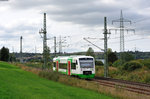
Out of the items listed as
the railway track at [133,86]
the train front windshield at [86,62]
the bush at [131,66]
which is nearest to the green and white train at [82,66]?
the train front windshield at [86,62]

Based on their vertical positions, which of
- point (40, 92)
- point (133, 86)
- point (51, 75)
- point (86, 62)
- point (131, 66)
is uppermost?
point (86, 62)

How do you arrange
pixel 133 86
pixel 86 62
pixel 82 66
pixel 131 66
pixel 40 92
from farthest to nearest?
pixel 131 66 < pixel 86 62 < pixel 82 66 < pixel 133 86 < pixel 40 92

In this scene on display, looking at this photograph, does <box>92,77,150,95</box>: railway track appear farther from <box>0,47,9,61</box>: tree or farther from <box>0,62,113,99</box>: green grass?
<box>0,47,9,61</box>: tree

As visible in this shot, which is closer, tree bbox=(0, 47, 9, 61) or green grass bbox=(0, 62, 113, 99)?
green grass bbox=(0, 62, 113, 99)

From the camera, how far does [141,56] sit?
4496 inches

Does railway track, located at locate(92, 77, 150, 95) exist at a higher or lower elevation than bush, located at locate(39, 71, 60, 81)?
lower

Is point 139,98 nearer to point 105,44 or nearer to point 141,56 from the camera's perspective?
point 105,44

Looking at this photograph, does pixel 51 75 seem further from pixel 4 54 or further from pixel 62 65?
pixel 4 54

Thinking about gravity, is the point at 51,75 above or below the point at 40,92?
above

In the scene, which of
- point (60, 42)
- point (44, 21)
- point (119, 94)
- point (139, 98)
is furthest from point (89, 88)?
point (60, 42)

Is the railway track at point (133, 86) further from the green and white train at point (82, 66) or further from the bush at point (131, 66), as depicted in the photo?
the bush at point (131, 66)

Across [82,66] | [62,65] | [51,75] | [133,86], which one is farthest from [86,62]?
[133,86]

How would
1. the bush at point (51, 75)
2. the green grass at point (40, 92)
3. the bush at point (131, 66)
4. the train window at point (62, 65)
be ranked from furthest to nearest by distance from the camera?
the train window at point (62, 65)
the bush at point (131, 66)
the bush at point (51, 75)
the green grass at point (40, 92)

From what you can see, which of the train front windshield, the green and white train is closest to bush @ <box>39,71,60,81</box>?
the green and white train
